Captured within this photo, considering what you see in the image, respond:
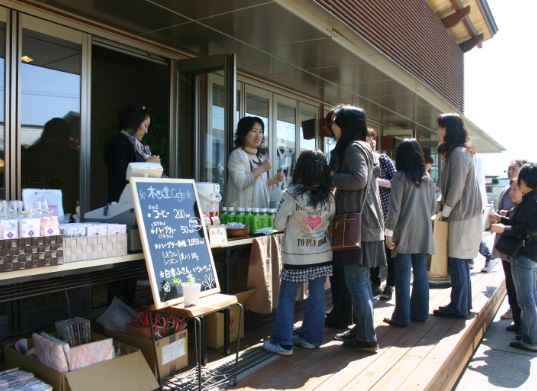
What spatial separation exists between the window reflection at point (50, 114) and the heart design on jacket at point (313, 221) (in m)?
2.40

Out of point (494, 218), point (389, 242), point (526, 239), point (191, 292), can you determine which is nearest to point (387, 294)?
point (389, 242)

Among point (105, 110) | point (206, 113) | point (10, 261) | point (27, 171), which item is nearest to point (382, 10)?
point (206, 113)

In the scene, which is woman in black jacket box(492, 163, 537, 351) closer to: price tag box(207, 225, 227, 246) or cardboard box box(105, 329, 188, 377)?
price tag box(207, 225, 227, 246)

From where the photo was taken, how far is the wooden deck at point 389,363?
291 cm

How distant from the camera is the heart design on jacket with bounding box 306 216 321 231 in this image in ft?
10.5

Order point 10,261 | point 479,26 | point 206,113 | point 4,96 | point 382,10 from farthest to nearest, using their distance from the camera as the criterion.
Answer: point 479,26, point 382,10, point 206,113, point 4,96, point 10,261

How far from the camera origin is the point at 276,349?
10.9 feet

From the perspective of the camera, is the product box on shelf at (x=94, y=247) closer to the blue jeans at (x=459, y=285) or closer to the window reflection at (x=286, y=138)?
the blue jeans at (x=459, y=285)

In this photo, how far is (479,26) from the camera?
43.1 feet

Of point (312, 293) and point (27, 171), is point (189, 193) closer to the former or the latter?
point (312, 293)

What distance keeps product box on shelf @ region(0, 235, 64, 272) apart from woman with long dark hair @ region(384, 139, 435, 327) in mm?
2632

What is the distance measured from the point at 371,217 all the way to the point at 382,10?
4.30m

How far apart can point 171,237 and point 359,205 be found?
1354 mm

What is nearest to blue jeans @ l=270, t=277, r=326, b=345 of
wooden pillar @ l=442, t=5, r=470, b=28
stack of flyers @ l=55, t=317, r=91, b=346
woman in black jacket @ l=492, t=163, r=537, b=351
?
stack of flyers @ l=55, t=317, r=91, b=346
